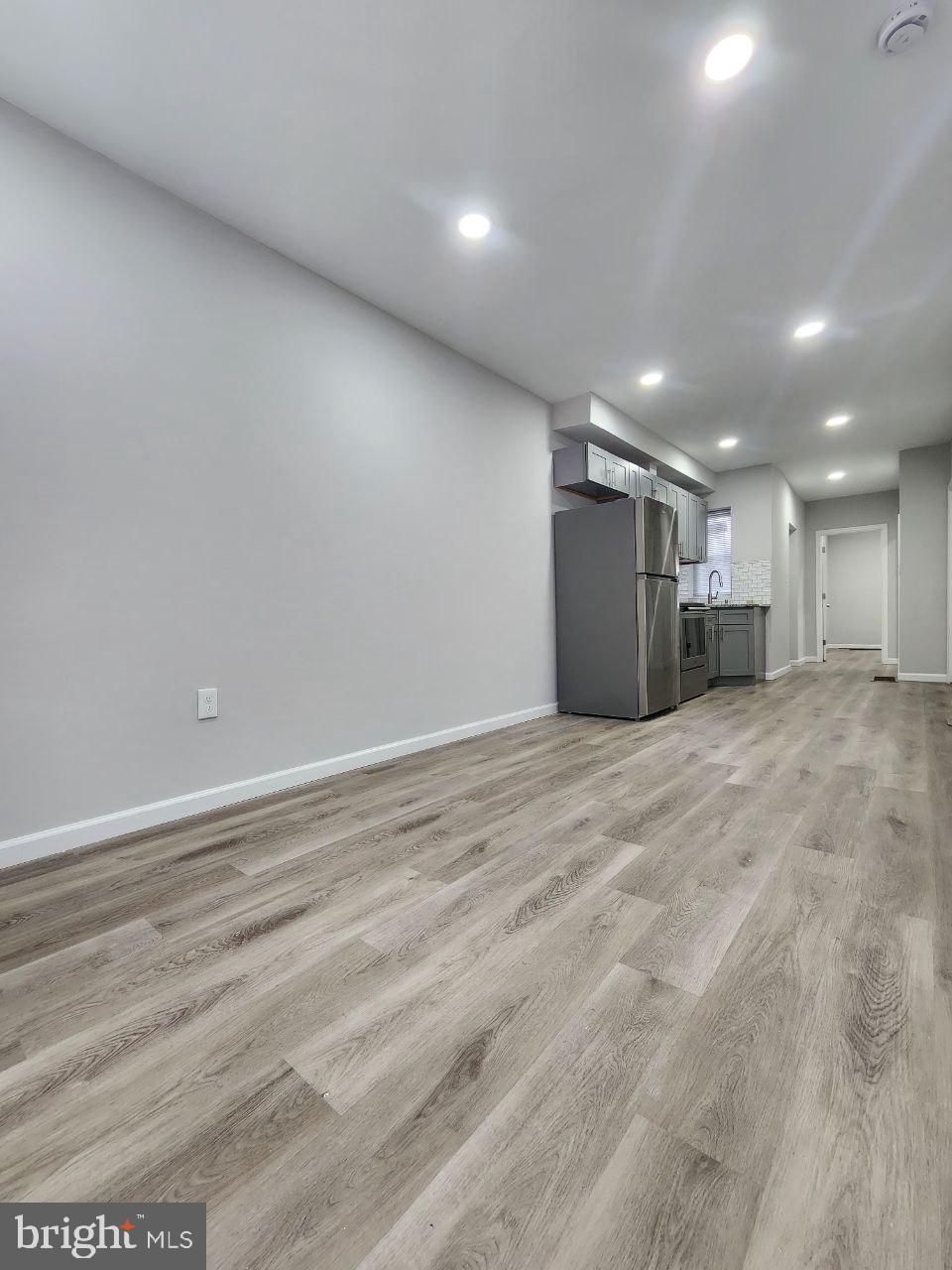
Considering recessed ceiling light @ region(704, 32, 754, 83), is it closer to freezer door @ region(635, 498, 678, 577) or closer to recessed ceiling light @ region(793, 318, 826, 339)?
recessed ceiling light @ region(793, 318, 826, 339)

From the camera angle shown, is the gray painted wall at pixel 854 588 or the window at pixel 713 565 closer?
the window at pixel 713 565

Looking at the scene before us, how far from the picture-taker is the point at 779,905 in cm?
140

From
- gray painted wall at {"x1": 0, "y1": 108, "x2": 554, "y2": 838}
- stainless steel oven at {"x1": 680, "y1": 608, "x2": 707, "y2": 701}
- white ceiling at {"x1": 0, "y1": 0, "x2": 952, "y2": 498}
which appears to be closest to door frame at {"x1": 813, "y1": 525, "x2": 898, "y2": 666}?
stainless steel oven at {"x1": 680, "y1": 608, "x2": 707, "y2": 701}

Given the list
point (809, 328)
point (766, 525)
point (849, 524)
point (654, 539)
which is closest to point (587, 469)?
point (654, 539)

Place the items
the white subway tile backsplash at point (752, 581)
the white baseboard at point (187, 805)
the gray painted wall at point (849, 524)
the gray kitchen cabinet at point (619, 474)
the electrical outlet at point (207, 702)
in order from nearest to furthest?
the white baseboard at point (187, 805) < the electrical outlet at point (207, 702) < the gray kitchen cabinet at point (619, 474) < the white subway tile backsplash at point (752, 581) < the gray painted wall at point (849, 524)

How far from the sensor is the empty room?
2.51 feet

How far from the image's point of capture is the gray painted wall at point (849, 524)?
25.6ft

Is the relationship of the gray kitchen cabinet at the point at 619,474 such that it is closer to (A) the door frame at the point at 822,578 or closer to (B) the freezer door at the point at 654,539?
(B) the freezer door at the point at 654,539

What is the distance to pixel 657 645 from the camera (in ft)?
13.5

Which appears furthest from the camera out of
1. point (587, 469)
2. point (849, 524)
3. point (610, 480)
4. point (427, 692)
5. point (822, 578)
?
point (822, 578)

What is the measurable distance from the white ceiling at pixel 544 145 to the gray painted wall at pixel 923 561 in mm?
3282

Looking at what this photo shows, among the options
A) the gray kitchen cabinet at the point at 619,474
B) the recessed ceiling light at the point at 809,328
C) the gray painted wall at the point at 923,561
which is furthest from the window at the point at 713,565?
the recessed ceiling light at the point at 809,328

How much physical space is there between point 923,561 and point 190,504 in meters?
6.86

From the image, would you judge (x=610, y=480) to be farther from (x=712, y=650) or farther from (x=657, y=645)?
(x=712, y=650)
